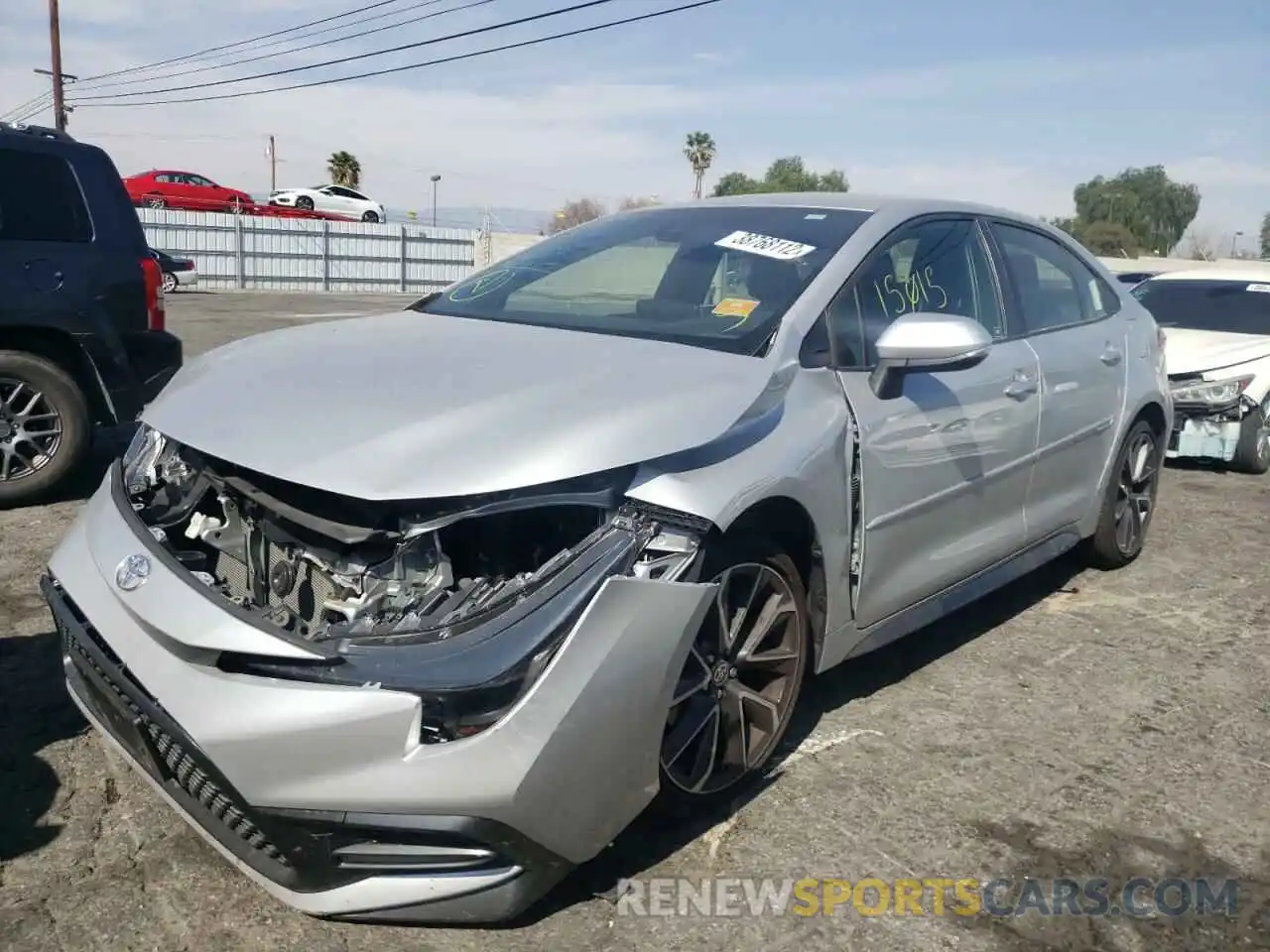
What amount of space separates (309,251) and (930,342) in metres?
29.6

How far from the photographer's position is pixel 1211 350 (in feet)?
26.4

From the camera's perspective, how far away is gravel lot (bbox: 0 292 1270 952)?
251 centimetres

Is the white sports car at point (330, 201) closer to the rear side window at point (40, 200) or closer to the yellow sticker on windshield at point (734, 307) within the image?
the rear side window at point (40, 200)

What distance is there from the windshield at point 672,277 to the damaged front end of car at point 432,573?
81cm

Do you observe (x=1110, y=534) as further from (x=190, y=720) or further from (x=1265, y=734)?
(x=190, y=720)

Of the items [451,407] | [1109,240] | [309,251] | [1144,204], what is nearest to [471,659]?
[451,407]

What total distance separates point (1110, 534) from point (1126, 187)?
74.8 metres

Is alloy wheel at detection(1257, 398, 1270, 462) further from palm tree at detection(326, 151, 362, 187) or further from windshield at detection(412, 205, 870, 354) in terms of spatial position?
palm tree at detection(326, 151, 362, 187)

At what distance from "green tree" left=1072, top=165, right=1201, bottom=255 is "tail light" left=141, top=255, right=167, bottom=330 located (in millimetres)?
64801

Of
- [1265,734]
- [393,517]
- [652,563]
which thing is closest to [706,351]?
[652,563]

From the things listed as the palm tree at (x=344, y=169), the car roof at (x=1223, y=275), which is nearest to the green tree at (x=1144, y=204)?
the palm tree at (x=344, y=169)

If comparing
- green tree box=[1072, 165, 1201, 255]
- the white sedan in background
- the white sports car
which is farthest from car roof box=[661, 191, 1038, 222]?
green tree box=[1072, 165, 1201, 255]

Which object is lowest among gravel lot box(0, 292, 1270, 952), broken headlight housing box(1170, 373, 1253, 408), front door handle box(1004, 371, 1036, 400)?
gravel lot box(0, 292, 1270, 952)

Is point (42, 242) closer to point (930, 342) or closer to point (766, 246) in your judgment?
point (766, 246)
